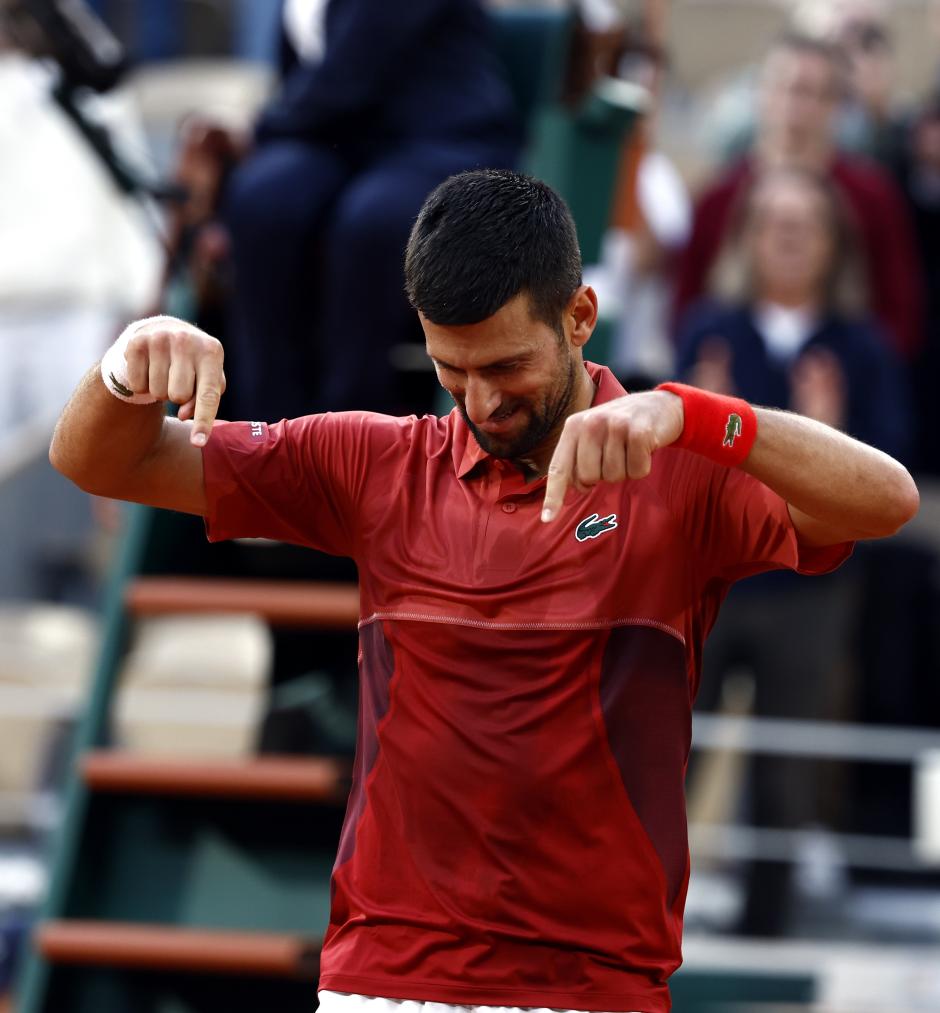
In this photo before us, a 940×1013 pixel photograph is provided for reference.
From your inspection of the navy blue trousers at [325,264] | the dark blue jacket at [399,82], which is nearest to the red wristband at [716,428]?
the navy blue trousers at [325,264]

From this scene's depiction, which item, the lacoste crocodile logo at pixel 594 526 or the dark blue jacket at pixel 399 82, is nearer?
the lacoste crocodile logo at pixel 594 526

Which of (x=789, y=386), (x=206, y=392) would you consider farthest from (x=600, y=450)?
(x=789, y=386)

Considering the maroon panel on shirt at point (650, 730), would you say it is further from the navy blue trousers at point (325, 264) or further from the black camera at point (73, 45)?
the black camera at point (73, 45)

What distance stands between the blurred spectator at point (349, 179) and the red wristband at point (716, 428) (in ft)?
7.57

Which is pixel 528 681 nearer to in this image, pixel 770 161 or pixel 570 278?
pixel 570 278

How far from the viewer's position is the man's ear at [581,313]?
108 inches

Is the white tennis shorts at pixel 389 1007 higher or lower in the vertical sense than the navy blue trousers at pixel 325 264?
lower

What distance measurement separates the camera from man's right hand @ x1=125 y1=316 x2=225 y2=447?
2.63m

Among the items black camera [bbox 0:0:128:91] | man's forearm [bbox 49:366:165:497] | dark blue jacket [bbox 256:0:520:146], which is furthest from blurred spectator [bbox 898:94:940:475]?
man's forearm [bbox 49:366:165:497]

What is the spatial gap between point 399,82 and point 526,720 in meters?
2.65

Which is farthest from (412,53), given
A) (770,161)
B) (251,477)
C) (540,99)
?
(251,477)

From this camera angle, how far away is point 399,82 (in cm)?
499

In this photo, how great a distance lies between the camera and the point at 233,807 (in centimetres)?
482

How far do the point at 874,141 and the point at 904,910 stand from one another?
2.65 m
